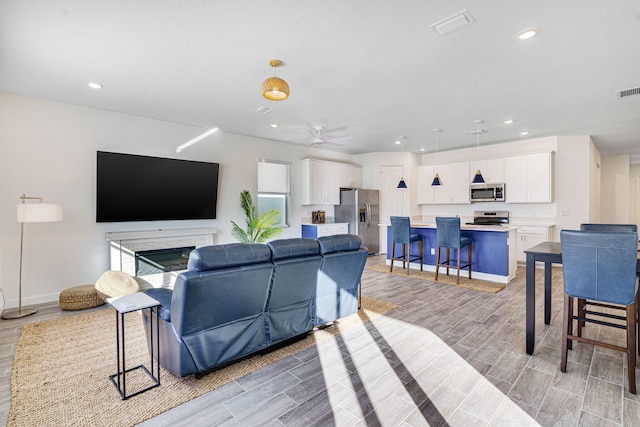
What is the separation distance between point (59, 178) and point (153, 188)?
3.91 feet

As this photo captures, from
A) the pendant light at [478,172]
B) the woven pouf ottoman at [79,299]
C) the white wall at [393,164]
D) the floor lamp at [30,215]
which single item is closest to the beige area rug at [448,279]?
the pendant light at [478,172]

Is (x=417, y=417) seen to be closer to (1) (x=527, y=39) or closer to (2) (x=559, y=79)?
(1) (x=527, y=39)

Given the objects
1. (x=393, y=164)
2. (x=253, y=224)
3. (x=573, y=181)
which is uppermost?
(x=393, y=164)

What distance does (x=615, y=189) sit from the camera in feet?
28.9

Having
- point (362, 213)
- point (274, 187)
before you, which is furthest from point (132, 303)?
point (362, 213)

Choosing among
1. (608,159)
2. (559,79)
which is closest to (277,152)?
(559,79)

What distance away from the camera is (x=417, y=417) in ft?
6.23

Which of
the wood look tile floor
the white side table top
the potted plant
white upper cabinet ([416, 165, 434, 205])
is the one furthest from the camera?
white upper cabinet ([416, 165, 434, 205])

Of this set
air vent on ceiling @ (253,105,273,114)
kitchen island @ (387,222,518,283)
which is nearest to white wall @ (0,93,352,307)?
air vent on ceiling @ (253,105,273,114)

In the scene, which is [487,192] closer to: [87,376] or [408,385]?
[408,385]

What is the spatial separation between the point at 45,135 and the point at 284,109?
3.34m

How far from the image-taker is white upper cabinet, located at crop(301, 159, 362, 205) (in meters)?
7.39

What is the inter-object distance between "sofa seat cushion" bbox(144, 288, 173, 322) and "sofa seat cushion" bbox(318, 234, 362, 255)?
1.35 meters

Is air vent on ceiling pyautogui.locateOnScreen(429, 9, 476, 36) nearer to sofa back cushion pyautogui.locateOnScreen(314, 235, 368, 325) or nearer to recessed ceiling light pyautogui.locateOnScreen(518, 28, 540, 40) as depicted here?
recessed ceiling light pyautogui.locateOnScreen(518, 28, 540, 40)
